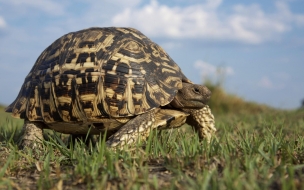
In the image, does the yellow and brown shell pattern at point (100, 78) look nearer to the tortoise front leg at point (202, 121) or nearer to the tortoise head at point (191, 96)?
the tortoise head at point (191, 96)

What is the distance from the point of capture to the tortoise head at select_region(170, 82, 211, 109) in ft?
A: 14.7

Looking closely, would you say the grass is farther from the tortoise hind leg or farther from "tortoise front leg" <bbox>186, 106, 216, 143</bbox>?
"tortoise front leg" <bbox>186, 106, 216, 143</bbox>

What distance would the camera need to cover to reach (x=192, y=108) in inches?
181

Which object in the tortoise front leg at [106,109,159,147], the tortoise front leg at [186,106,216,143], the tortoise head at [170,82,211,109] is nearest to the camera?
the tortoise front leg at [106,109,159,147]

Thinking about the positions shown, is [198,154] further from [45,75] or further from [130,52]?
[45,75]

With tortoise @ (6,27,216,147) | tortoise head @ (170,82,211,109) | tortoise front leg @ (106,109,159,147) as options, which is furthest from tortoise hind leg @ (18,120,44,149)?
tortoise head @ (170,82,211,109)

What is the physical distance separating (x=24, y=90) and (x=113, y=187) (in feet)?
9.54

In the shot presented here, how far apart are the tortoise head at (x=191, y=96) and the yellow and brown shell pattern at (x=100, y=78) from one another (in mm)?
100

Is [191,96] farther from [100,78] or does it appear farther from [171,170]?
[171,170]

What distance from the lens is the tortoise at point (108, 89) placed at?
13.4ft

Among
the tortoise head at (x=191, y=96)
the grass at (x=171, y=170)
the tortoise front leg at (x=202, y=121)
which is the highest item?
the tortoise head at (x=191, y=96)

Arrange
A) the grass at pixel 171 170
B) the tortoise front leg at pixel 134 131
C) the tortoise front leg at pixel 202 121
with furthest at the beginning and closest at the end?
the tortoise front leg at pixel 202 121
the tortoise front leg at pixel 134 131
the grass at pixel 171 170

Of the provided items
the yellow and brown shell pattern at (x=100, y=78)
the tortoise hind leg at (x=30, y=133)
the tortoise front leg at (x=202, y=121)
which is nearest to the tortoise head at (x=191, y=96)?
the yellow and brown shell pattern at (x=100, y=78)

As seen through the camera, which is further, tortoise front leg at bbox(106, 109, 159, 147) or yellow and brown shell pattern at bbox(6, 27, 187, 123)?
yellow and brown shell pattern at bbox(6, 27, 187, 123)
